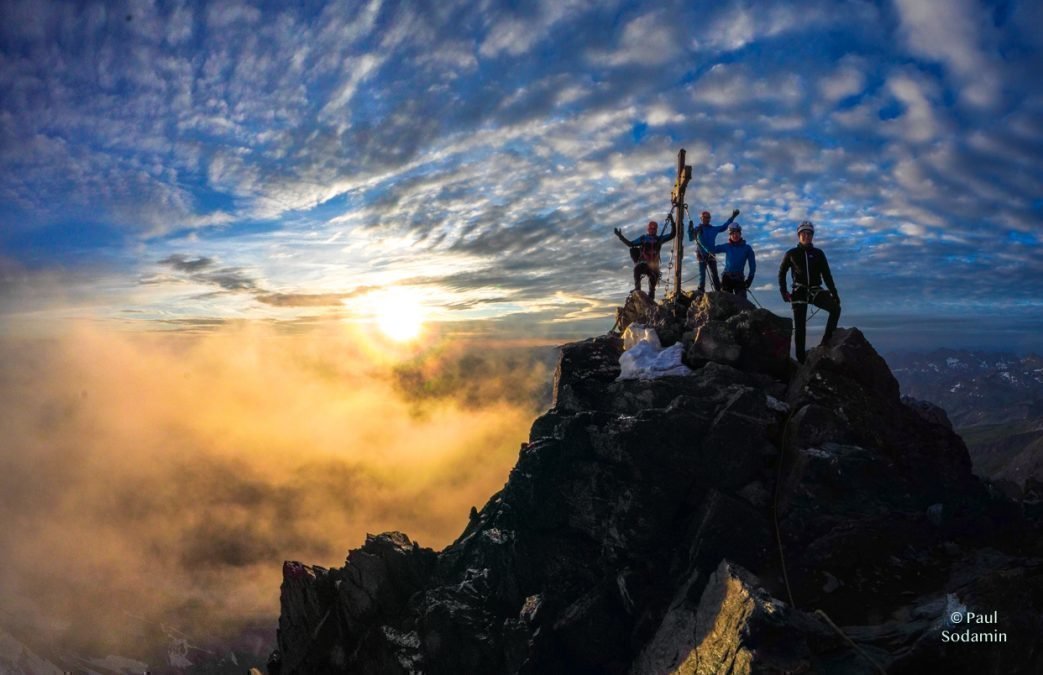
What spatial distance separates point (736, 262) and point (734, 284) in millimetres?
1338

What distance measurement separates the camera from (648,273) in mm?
35469

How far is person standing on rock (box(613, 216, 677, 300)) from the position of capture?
34406 millimetres

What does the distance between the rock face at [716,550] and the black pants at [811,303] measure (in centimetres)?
85

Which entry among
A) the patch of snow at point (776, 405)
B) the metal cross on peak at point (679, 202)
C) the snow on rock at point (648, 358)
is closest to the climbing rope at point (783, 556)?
the patch of snow at point (776, 405)

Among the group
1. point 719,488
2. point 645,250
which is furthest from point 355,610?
point 645,250

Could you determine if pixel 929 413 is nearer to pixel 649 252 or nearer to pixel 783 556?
pixel 783 556

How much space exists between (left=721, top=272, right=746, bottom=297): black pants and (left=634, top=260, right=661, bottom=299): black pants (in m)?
5.76

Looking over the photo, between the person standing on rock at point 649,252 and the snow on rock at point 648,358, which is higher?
the person standing on rock at point 649,252

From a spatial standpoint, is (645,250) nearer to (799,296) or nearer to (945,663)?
(799,296)

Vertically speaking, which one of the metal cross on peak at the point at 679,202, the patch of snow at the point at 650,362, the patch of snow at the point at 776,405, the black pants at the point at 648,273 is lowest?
the patch of snow at the point at 776,405

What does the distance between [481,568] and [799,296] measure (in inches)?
878

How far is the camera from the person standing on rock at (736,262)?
94.6 ft

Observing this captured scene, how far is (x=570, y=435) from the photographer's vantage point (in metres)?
28.9

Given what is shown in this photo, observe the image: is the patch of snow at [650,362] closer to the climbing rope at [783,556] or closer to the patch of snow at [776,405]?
the patch of snow at [776,405]
